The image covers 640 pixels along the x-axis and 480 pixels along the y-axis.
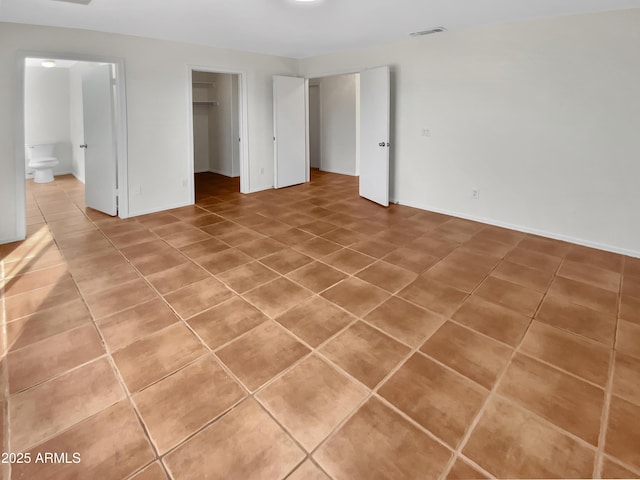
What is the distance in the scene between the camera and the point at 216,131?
8086 mm

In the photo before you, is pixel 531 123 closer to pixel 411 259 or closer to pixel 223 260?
pixel 411 259

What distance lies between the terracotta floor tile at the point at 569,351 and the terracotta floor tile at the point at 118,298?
2728mm

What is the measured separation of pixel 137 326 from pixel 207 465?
4.28 feet

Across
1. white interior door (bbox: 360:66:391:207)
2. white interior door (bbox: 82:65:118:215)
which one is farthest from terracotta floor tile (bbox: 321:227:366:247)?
white interior door (bbox: 82:65:118:215)

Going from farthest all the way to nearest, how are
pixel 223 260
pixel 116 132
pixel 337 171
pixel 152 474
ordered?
pixel 337 171, pixel 116 132, pixel 223 260, pixel 152 474

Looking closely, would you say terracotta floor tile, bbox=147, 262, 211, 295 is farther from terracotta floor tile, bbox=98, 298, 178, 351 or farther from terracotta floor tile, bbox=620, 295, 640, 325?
terracotta floor tile, bbox=620, 295, 640, 325

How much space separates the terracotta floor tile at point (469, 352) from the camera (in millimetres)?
2021

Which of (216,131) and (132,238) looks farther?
(216,131)

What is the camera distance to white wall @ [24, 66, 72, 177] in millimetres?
7473

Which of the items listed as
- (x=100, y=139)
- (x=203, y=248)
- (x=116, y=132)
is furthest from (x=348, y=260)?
(x=100, y=139)

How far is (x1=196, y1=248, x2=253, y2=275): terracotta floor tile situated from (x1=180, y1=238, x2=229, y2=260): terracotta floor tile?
7 cm

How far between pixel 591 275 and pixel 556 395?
1.96 meters

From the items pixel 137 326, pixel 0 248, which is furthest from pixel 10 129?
pixel 137 326

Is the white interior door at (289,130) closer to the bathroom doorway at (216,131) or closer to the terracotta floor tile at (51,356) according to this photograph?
the bathroom doorway at (216,131)
